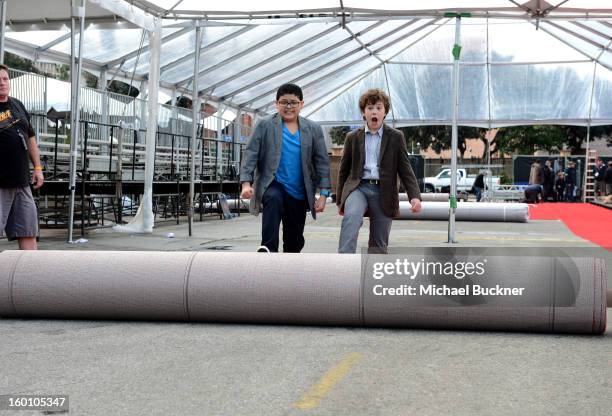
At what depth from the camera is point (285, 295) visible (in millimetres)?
5598

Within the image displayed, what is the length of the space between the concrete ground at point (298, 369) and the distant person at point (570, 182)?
31.6 meters

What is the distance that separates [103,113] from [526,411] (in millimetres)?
12748

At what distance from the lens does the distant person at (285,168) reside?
6.75 meters

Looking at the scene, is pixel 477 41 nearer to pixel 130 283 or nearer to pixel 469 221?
pixel 469 221

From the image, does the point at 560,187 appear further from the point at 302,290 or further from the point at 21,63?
the point at 302,290

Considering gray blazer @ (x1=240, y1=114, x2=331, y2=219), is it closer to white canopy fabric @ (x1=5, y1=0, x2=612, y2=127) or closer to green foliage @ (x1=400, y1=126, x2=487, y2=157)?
white canopy fabric @ (x1=5, y1=0, x2=612, y2=127)

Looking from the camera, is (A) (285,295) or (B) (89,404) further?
(A) (285,295)

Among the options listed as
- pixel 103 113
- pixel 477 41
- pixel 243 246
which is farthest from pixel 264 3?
pixel 477 41

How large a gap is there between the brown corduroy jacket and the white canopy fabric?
20.7 feet

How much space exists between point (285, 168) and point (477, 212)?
14.1 meters

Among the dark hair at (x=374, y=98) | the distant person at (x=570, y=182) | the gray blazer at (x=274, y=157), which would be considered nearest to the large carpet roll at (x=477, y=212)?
the dark hair at (x=374, y=98)

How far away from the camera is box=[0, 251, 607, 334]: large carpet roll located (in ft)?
17.7

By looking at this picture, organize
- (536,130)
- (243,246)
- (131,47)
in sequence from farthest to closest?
(536,130)
(131,47)
(243,246)

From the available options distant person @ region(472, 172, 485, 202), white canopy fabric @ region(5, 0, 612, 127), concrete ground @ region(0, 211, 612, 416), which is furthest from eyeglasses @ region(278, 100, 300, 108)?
distant person @ region(472, 172, 485, 202)
